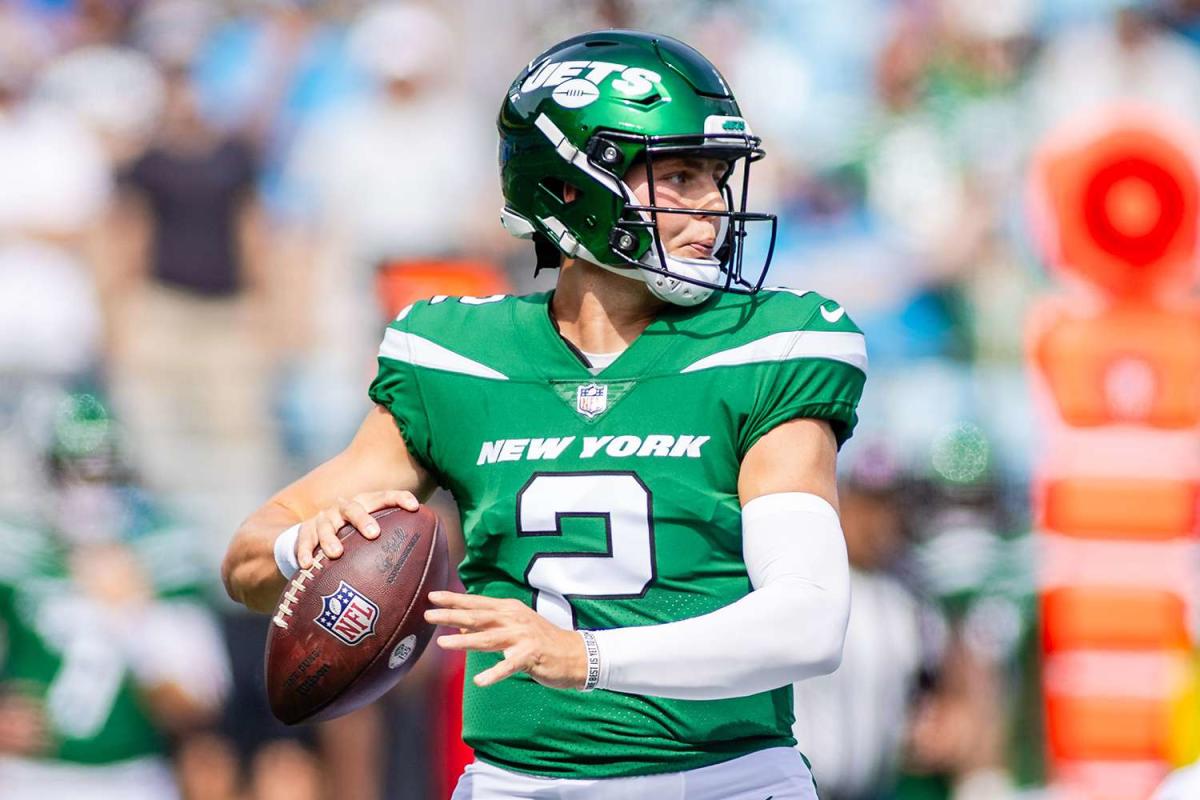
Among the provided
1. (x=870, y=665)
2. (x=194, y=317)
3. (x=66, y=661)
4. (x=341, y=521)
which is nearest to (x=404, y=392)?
(x=341, y=521)

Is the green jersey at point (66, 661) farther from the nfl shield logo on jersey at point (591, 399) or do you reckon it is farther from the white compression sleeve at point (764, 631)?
the white compression sleeve at point (764, 631)

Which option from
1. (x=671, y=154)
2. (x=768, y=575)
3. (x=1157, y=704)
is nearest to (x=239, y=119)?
(x=1157, y=704)

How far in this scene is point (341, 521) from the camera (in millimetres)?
3076

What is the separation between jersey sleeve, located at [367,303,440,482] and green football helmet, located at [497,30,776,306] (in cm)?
33

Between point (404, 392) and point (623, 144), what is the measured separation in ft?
1.89

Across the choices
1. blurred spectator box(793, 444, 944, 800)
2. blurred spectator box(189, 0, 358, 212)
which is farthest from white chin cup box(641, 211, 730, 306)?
blurred spectator box(189, 0, 358, 212)

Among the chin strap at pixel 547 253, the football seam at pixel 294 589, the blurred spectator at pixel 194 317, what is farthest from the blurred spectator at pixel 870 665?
the football seam at pixel 294 589

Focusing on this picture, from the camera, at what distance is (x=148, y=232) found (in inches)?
302

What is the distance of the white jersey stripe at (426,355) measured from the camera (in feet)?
10.6

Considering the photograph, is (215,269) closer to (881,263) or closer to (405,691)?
(405,691)

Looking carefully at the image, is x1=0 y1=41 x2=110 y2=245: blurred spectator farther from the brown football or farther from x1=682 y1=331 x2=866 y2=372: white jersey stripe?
x1=682 y1=331 x2=866 y2=372: white jersey stripe

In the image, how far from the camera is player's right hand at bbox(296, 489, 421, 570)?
3.04m

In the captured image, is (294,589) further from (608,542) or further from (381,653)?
(608,542)

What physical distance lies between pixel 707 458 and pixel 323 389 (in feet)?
15.6
